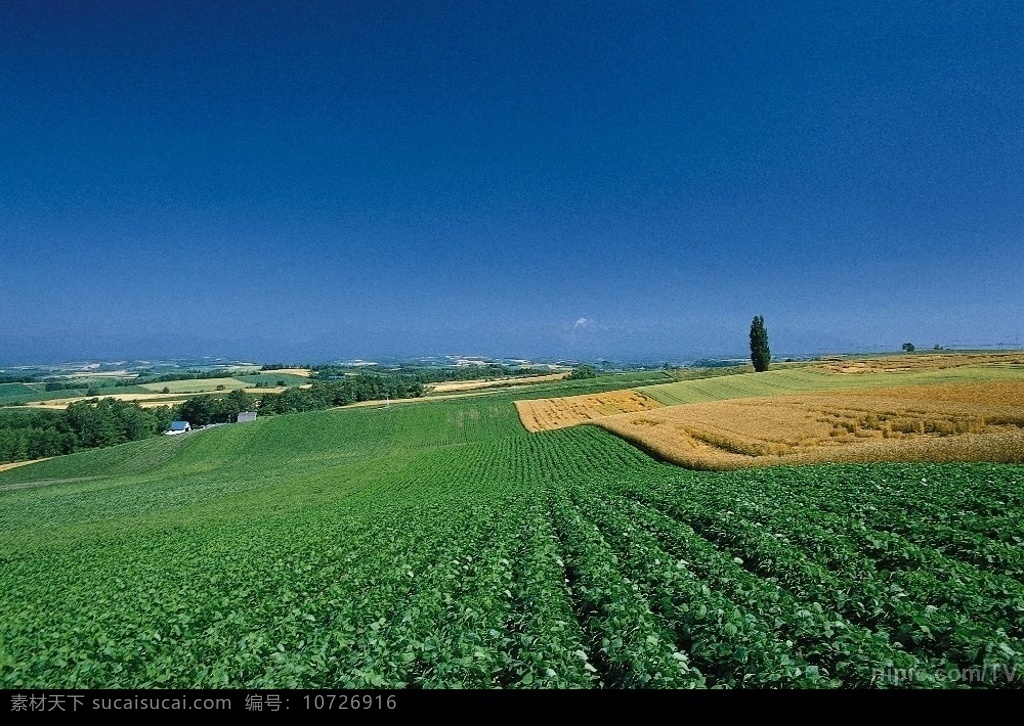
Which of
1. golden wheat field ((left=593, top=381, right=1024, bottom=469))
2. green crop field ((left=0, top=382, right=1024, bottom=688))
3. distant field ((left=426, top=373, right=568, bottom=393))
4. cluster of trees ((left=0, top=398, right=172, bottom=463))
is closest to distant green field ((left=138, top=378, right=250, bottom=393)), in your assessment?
cluster of trees ((left=0, top=398, right=172, bottom=463))

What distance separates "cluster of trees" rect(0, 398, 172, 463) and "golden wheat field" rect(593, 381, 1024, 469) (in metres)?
111

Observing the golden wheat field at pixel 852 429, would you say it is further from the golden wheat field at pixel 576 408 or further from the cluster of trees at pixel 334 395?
the cluster of trees at pixel 334 395

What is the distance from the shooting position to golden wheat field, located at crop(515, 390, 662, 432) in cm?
6869

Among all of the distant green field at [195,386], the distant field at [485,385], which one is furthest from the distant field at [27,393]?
the distant field at [485,385]

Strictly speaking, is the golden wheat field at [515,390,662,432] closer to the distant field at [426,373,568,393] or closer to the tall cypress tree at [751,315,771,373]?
the tall cypress tree at [751,315,771,373]

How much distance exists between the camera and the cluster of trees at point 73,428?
3558 inches

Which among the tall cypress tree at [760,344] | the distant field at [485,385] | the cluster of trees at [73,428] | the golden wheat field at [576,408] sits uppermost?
the tall cypress tree at [760,344]

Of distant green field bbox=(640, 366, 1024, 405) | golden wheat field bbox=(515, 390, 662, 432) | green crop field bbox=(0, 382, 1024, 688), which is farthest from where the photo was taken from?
golden wheat field bbox=(515, 390, 662, 432)

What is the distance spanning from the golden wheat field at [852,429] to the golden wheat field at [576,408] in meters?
15.9

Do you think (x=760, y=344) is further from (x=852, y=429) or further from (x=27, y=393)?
(x=27, y=393)

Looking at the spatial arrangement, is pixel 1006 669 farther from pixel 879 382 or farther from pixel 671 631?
pixel 879 382

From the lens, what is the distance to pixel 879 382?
58750 mm

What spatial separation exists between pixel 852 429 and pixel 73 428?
13635cm
